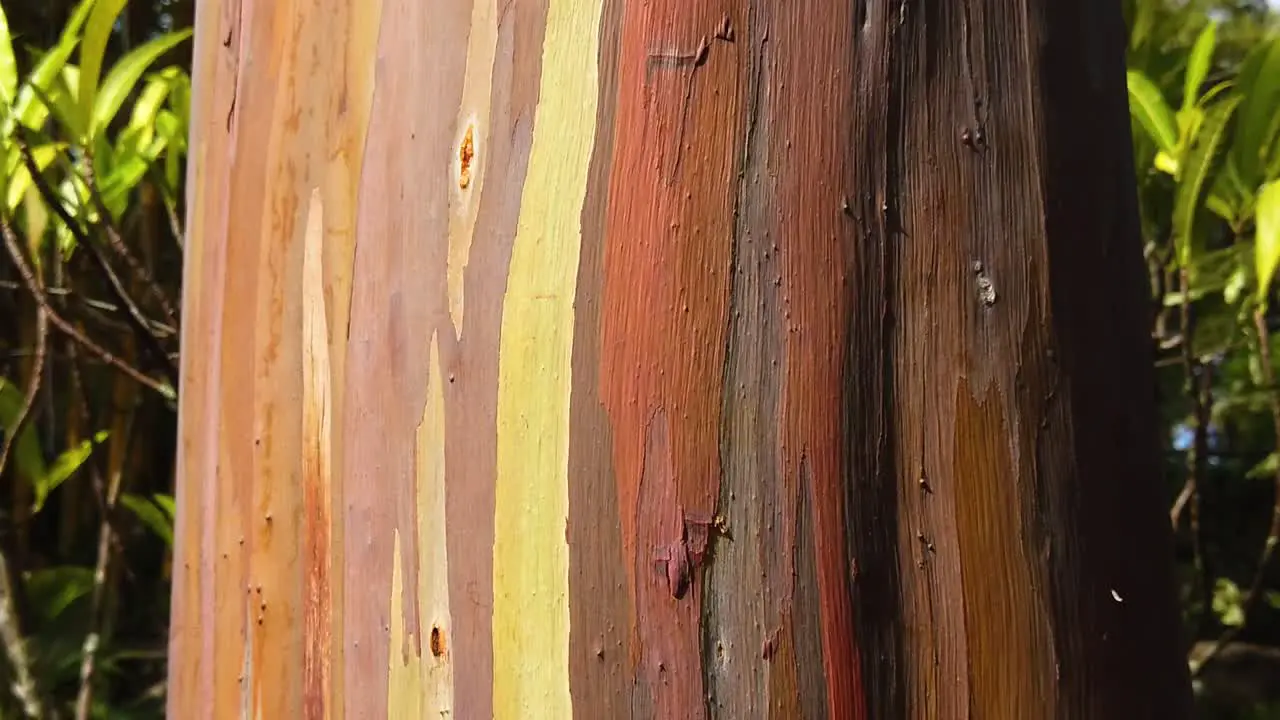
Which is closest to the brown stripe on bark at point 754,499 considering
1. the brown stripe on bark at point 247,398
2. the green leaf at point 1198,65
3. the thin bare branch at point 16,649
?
the brown stripe on bark at point 247,398

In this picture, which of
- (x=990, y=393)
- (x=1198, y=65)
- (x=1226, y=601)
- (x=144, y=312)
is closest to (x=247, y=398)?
(x=990, y=393)

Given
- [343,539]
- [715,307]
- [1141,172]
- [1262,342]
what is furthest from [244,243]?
[1262,342]

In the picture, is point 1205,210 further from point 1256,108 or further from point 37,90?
point 37,90

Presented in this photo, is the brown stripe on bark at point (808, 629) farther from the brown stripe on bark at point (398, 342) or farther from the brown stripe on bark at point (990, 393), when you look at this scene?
the brown stripe on bark at point (398, 342)

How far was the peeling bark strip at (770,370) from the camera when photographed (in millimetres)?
455

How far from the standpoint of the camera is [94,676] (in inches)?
61.9

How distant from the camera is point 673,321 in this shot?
46 centimetres

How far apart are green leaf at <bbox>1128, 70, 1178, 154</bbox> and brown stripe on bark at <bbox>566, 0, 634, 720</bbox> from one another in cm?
92

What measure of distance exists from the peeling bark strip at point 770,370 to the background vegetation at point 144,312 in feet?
2.21

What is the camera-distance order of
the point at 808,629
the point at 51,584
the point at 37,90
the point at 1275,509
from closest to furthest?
the point at 808,629 < the point at 37,90 < the point at 1275,509 < the point at 51,584

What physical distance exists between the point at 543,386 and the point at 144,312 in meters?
1.58

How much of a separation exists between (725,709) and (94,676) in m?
1.47

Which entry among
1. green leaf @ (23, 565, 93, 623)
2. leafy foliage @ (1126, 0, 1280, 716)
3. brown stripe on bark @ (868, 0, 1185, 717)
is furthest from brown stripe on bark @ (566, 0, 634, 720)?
green leaf @ (23, 565, 93, 623)

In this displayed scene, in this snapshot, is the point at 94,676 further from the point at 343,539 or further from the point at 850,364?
the point at 850,364
